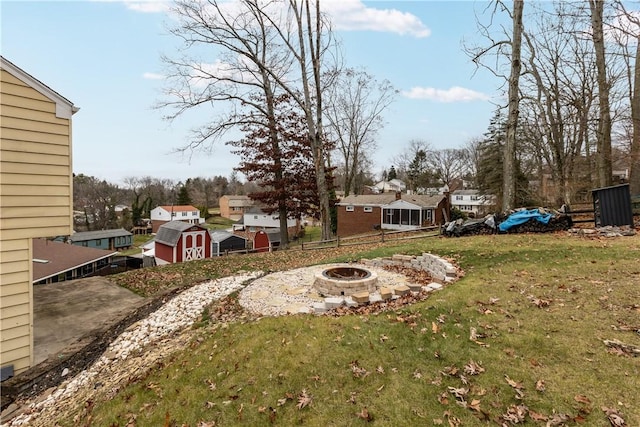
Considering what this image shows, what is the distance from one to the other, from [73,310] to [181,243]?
53.7ft

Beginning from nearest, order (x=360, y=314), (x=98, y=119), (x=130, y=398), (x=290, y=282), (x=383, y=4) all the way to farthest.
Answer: (x=130, y=398), (x=360, y=314), (x=290, y=282), (x=98, y=119), (x=383, y=4)

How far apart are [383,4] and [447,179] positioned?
4109cm

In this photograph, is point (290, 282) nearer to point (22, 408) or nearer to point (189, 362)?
point (189, 362)

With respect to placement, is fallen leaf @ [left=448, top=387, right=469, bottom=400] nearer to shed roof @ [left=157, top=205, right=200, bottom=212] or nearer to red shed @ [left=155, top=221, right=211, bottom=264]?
red shed @ [left=155, top=221, right=211, bottom=264]

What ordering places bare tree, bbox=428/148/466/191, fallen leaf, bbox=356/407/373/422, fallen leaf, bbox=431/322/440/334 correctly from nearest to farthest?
fallen leaf, bbox=356/407/373/422 < fallen leaf, bbox=431/322/440/334 < bare tree, bbox=428/148/466/191

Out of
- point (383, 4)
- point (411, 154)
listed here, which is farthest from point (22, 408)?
point (411, 154)

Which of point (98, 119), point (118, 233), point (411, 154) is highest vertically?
point (411, 154)

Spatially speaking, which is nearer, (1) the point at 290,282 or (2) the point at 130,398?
(2) the point at 130,398

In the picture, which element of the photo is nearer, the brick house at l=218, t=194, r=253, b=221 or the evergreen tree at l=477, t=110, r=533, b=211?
the evergreen tree at l=477, t=110, r=533, b=211

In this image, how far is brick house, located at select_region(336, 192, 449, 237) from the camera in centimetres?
2591

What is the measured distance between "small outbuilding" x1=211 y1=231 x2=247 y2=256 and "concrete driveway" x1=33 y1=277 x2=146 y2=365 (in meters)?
19.1

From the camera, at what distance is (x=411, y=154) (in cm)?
4825

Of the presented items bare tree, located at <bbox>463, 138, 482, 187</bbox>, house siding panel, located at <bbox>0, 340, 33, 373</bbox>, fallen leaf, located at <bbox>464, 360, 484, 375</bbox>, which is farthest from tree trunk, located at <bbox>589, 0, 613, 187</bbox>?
bare tree, located at <bbox>463, 138, 482, 187</bbox>

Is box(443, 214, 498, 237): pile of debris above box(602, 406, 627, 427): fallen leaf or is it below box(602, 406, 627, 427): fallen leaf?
above
